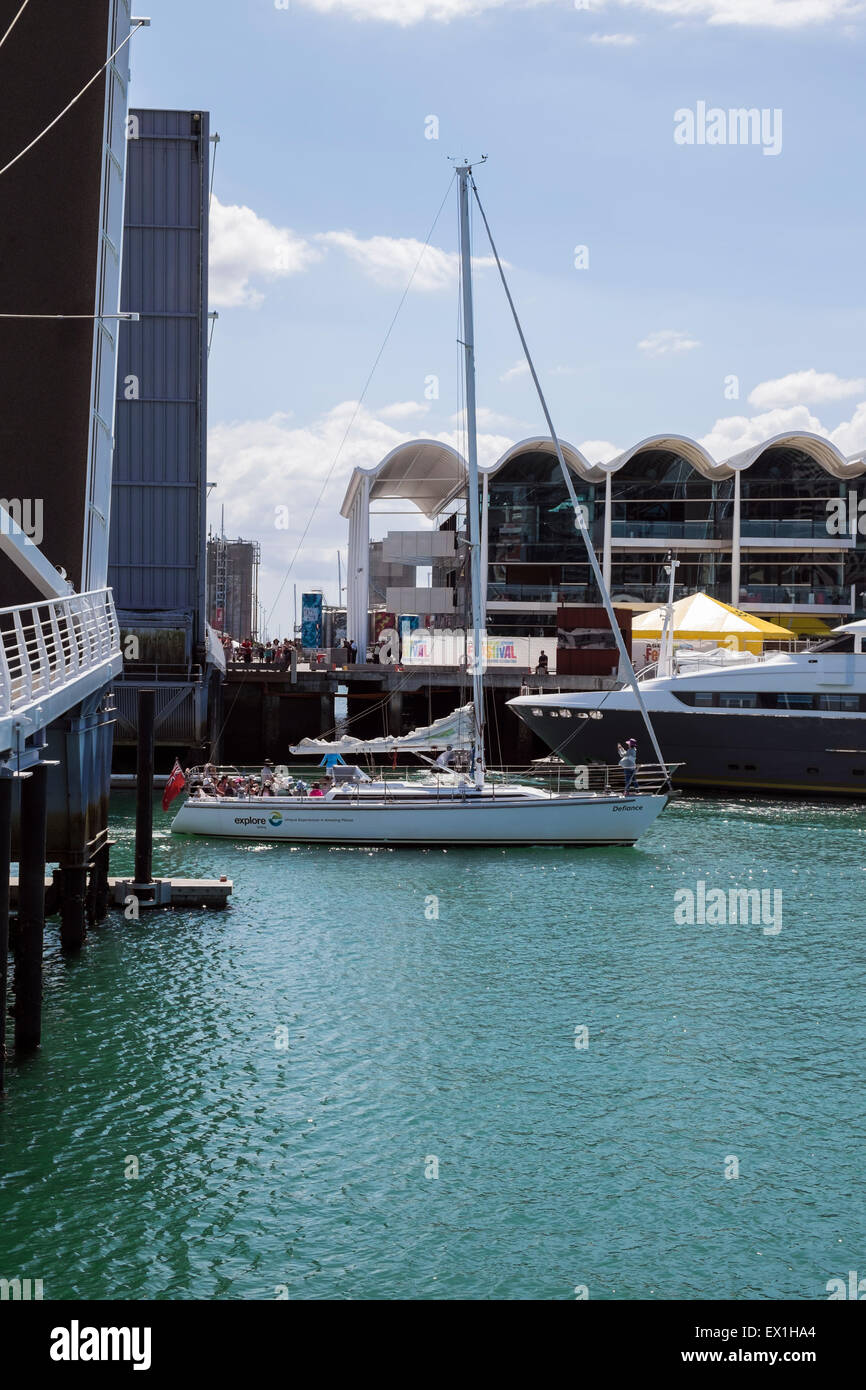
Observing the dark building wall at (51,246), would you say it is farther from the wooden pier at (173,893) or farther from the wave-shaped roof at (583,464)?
the wave-shaped roof at (583,464)

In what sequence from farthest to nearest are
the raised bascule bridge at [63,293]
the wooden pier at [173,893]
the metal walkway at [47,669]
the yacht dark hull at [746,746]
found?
the yacht dark hull at [746,746] → the wooden pier at [173,893] → the raised bascule bridge at [63,293] → the metal walkway at [47,669]

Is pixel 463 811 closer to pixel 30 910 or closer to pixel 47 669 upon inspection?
pixel 47 669

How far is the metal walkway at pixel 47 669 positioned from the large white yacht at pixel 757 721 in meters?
25.0

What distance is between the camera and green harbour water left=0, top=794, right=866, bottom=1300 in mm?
11094

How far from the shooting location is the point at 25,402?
25078mm

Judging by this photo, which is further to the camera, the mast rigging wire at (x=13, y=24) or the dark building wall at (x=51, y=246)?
the dark building wall at (x=51, y=246)

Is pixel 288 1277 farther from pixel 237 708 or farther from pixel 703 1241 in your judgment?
pixel 237 708

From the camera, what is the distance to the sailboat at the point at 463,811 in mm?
33375

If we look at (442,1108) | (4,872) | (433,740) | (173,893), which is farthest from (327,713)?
(442,1108)

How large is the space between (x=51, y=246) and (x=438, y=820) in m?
16.6

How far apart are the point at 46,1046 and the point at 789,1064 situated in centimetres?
956

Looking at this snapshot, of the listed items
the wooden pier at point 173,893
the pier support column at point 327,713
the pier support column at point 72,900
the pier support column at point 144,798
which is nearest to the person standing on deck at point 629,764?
the wooden pier at point 173,893

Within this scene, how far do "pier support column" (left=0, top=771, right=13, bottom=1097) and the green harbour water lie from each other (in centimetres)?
92

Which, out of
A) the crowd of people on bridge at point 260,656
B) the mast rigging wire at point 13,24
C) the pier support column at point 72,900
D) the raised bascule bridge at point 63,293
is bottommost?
the pier support column at point 72,900
